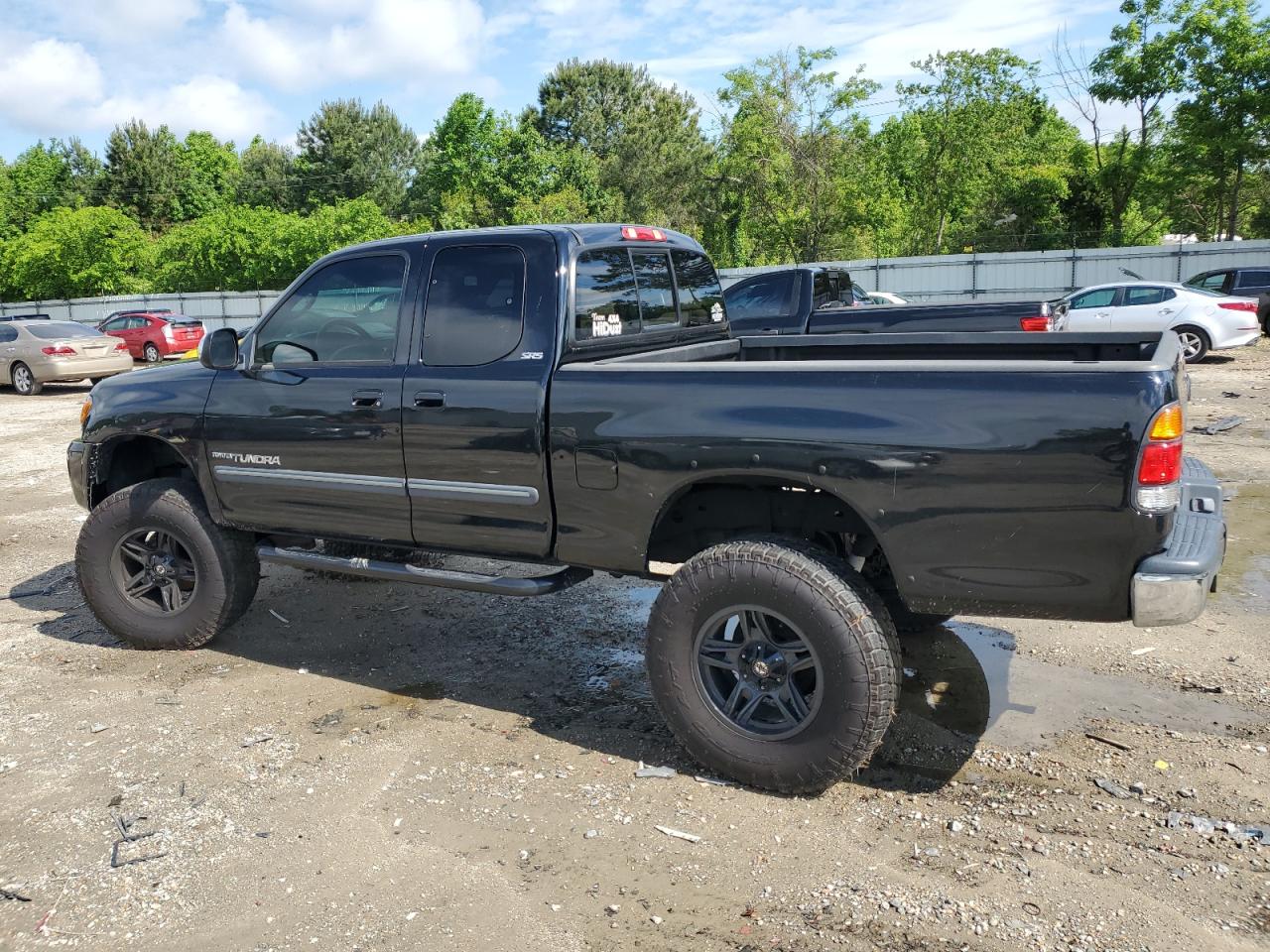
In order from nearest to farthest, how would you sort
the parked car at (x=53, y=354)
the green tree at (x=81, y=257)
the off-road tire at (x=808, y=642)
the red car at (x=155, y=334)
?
the off-road tire at (x=808, y=642) → the parked car at (x=53, y=354) → the red car at (x=155, y=334) → the green tree at (x=81, y=257)

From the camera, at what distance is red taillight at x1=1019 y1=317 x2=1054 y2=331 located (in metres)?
9.21

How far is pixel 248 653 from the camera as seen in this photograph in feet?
17.7

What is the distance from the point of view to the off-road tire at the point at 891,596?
14.0 feet

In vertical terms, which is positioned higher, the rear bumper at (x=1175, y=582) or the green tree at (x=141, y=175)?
the green tree at (x=141, y=175)

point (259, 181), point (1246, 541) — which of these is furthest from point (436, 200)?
point (1246, 541)

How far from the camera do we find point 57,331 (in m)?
19.4

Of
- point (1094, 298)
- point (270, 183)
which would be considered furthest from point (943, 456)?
point (270, 183)

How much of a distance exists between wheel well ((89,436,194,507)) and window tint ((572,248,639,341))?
8.34ft

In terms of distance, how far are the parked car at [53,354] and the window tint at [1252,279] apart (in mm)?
22127

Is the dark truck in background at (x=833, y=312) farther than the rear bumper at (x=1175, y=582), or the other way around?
the dark truck in background at (x=833, y=312)

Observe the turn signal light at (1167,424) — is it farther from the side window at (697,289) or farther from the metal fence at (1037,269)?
the metal fence at (1037,269)

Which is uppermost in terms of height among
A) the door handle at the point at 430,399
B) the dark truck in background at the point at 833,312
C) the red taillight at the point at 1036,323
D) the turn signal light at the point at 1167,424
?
the door handle at the point at 430,399

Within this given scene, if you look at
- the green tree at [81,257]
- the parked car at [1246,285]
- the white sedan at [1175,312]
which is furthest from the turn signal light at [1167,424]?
the green tree at [81,257]

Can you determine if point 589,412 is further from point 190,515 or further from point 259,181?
point 259,181
